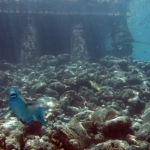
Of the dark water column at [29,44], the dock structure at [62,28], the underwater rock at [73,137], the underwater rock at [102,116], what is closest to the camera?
the underwater rock at [73,137]

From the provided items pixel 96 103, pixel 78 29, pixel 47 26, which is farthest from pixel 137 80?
pixel 47 26

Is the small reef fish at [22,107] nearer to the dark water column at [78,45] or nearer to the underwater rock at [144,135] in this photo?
the underwater rock at [144,135]

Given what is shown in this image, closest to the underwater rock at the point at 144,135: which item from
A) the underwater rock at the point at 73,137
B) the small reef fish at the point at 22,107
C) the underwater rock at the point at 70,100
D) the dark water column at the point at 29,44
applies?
the underwater rock at the point at 73,137

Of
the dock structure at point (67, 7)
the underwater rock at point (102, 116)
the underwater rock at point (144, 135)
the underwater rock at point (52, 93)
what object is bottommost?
the underwater rock at point (144, 135)

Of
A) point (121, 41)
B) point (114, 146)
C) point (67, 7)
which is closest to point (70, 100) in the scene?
point (114, 146)

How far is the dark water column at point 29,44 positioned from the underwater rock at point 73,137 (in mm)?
14176

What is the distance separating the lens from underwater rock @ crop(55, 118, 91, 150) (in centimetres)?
442

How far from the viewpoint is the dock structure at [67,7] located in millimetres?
18844

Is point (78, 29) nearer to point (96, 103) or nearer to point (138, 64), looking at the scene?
point (138, 64)

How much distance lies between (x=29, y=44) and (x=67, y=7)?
6.53 metres

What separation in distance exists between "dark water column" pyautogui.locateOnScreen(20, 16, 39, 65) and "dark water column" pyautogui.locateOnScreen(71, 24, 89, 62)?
392cm

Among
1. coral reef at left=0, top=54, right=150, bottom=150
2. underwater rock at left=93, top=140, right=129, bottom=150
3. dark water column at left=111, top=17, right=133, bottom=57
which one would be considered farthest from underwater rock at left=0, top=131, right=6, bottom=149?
dark water column at left=111, top=17, right=133, bottom=57

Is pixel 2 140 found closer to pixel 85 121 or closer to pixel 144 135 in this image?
pixel 85 121

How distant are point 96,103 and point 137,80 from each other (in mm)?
4650
